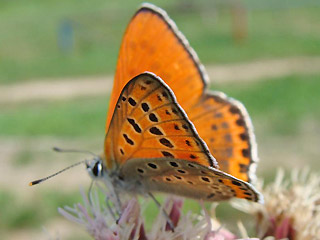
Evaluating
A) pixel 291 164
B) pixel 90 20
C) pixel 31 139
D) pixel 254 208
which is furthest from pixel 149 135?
pixel 90 20

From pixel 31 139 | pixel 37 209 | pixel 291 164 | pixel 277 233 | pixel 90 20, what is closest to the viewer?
pixel 277 233

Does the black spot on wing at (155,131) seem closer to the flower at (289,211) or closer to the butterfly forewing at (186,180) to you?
the butterfly forewing at (186,180)

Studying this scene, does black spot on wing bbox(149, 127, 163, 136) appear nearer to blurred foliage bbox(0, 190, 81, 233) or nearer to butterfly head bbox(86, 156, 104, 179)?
butterfly head bbox(86, 156, 104, 179)

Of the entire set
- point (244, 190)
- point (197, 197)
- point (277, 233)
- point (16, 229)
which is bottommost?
point (16, 229)

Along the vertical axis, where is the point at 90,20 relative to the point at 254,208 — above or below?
below

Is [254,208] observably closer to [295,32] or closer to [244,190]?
[244,190]

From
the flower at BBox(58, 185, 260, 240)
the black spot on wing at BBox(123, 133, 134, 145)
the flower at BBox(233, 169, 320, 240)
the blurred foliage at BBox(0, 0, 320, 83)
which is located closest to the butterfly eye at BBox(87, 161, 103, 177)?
the flower at BBox(58, 185, 260, 240)
